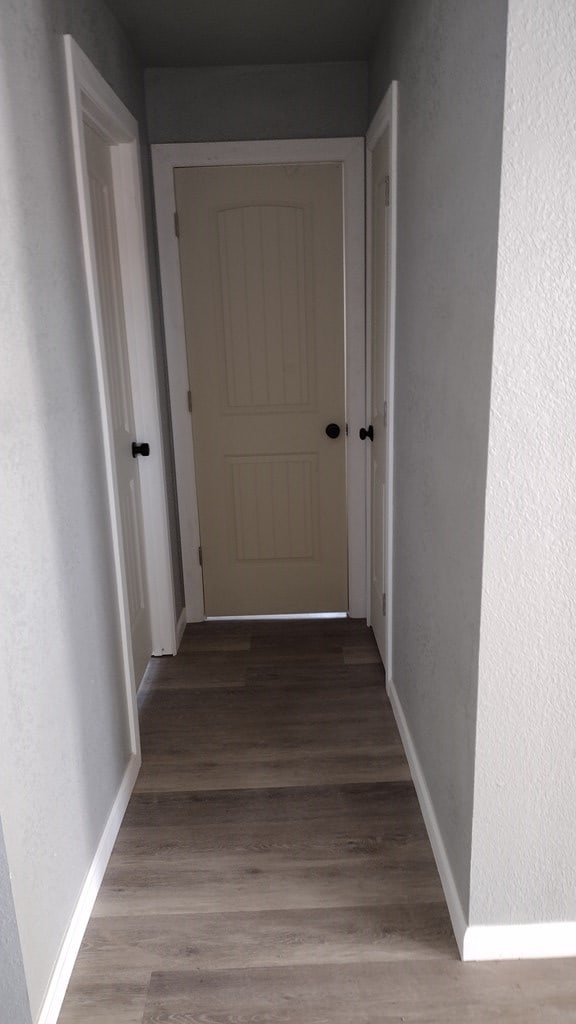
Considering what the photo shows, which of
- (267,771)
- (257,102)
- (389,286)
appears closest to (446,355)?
(389,286)

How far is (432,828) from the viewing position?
205cm

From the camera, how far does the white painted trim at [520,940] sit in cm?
169

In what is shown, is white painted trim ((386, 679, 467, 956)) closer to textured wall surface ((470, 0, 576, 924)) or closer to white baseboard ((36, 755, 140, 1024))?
textured wall surface ((470, 0, 576, 924))

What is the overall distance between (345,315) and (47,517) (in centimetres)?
200

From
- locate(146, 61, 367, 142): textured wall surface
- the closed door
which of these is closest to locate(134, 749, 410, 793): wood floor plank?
the closed door

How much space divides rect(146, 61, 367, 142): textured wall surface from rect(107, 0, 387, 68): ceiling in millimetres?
61

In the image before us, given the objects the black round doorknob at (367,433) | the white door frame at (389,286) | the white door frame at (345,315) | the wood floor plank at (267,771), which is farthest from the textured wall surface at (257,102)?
the wood floor plank at (267,771)

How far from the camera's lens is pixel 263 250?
3.23 metres

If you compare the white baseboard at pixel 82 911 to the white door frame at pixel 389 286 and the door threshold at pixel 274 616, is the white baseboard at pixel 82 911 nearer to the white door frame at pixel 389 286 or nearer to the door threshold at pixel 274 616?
the white door frame at pixel 389 286

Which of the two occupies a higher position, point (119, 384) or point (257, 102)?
point (257, 102)

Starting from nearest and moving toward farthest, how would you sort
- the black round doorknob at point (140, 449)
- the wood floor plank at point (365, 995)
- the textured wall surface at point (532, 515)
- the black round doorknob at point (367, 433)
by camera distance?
the textured wall surface at point (532, 515)
the wood floor plank at point (365, 995)
the black round doorknob at point (140, 449)
the black round doorknob at point (367, 433)

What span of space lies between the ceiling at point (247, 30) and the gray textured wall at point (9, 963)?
247 cm

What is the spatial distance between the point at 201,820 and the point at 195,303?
212 centimetres

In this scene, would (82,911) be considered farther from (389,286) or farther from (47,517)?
(389,286)
